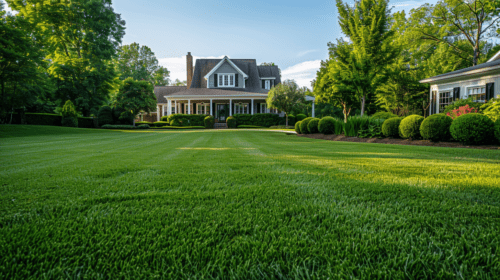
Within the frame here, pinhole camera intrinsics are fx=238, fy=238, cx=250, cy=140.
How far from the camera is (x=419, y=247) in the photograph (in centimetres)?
113

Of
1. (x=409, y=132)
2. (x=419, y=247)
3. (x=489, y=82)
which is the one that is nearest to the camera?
(x=419, y=247)

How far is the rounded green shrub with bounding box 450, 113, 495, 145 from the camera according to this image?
20.7ft

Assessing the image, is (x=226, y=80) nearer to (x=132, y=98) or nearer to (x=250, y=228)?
(x=132, y=98)

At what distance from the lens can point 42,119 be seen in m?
18.5

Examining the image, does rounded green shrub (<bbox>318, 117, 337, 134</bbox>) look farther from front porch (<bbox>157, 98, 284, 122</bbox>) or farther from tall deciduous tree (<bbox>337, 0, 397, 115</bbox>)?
front porch (<bbox>157, 98, 284, 122</bbox>)

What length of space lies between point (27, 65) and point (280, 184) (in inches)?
794

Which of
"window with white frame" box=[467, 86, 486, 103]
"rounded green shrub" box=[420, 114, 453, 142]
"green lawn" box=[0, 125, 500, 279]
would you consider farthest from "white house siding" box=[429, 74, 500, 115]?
"green lawn" box=[0, 125, 500, 279]

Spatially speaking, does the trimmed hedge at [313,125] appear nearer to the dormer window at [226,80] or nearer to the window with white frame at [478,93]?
the window with white frame at [478,93]

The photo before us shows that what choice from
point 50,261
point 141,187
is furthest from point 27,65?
point 50,261

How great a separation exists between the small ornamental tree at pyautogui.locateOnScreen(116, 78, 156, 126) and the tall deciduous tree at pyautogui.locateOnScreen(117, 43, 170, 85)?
76.4 ft

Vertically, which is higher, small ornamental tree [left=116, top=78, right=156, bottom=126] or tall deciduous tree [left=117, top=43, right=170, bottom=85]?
tall deciduous tree [left=117, top=43, right=170, bottom=85]

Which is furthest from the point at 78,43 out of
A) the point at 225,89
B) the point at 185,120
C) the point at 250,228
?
the point at 250,228

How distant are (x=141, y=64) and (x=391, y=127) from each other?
50.6 meters

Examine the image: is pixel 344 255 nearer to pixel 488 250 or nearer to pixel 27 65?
pixel 488 250
